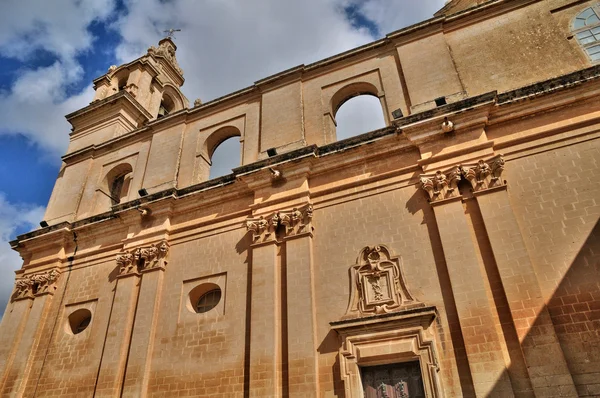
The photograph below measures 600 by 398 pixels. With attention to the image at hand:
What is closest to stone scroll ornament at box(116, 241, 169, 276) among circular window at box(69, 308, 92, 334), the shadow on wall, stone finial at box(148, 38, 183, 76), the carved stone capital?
circular window at box(69, 308, 92, 334)

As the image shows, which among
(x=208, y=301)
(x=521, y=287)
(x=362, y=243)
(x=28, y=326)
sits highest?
(x=362, y=243)

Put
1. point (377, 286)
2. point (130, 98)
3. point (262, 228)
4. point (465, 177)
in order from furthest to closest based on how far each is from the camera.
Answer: point (130, 98), point (262, 228), point (465, 177), point (377, 286)

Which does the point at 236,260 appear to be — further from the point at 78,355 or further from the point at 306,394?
the point at 78,355

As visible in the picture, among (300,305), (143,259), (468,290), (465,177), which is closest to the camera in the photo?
(468,290)

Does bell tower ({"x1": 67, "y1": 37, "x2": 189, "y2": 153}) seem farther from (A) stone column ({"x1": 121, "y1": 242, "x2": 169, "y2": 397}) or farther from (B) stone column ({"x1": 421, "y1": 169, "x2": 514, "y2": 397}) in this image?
(B) stone column ({"x1": 421, "y1": 169, "x2": 514, "y2": 397})

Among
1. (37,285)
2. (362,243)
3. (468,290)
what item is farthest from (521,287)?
(37,285)

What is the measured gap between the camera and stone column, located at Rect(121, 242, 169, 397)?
10469mm

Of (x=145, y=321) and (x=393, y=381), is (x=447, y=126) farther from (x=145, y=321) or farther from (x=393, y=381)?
(x=145, y=321)

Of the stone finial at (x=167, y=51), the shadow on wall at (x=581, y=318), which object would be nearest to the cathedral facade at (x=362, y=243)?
the shadow on wall at (x=581, y=318)

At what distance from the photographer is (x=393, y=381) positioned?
8.33m

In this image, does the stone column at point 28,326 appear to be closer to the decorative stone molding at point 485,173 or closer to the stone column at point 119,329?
the stone column at point 119,329

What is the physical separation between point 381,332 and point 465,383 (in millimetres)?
1742

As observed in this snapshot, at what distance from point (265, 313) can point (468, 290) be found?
14.6 ft

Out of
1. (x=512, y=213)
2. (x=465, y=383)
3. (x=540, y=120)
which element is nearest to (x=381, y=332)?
(x=465, y=383)
